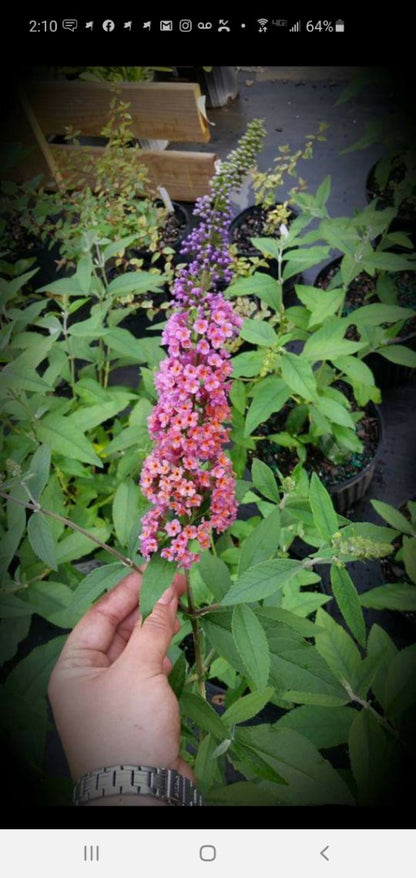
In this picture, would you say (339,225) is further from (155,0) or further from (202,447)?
(202,447)

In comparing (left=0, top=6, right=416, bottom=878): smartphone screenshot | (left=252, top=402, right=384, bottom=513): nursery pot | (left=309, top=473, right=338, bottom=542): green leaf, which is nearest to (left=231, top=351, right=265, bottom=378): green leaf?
(left=0, top=6, right=416, bottom=878): smartphone screenshot

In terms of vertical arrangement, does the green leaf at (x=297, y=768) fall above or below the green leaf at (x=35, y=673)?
below

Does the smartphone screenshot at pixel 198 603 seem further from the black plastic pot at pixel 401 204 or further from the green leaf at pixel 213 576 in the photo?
the black plastic pot at pixel 401 204

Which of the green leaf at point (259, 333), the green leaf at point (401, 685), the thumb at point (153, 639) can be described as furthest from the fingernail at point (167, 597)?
the green leaf at point (259, 333)

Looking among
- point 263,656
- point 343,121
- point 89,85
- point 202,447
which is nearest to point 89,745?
point 263,656

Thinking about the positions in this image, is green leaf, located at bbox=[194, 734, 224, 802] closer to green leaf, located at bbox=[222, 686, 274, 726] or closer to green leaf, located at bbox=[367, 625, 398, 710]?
green leaf, located at bbox=[222, 686, 274, 726]

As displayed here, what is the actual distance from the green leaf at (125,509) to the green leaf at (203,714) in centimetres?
36

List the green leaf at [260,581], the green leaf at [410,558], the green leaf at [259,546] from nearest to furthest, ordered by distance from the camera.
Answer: the green leaf at [260,581] < the green leaf at [259,546] < the green leaf at [410,558]

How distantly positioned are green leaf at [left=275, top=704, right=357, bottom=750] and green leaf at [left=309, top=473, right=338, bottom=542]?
11.4 inches

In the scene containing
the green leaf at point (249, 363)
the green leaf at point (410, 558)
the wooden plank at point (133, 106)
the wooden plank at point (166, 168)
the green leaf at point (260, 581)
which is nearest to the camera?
the green leaf at point (260, 581)

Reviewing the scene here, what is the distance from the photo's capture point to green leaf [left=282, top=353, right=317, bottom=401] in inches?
50.6

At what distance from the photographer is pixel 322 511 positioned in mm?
858

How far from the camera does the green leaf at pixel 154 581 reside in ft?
2.57

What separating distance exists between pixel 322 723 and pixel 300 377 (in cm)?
69
